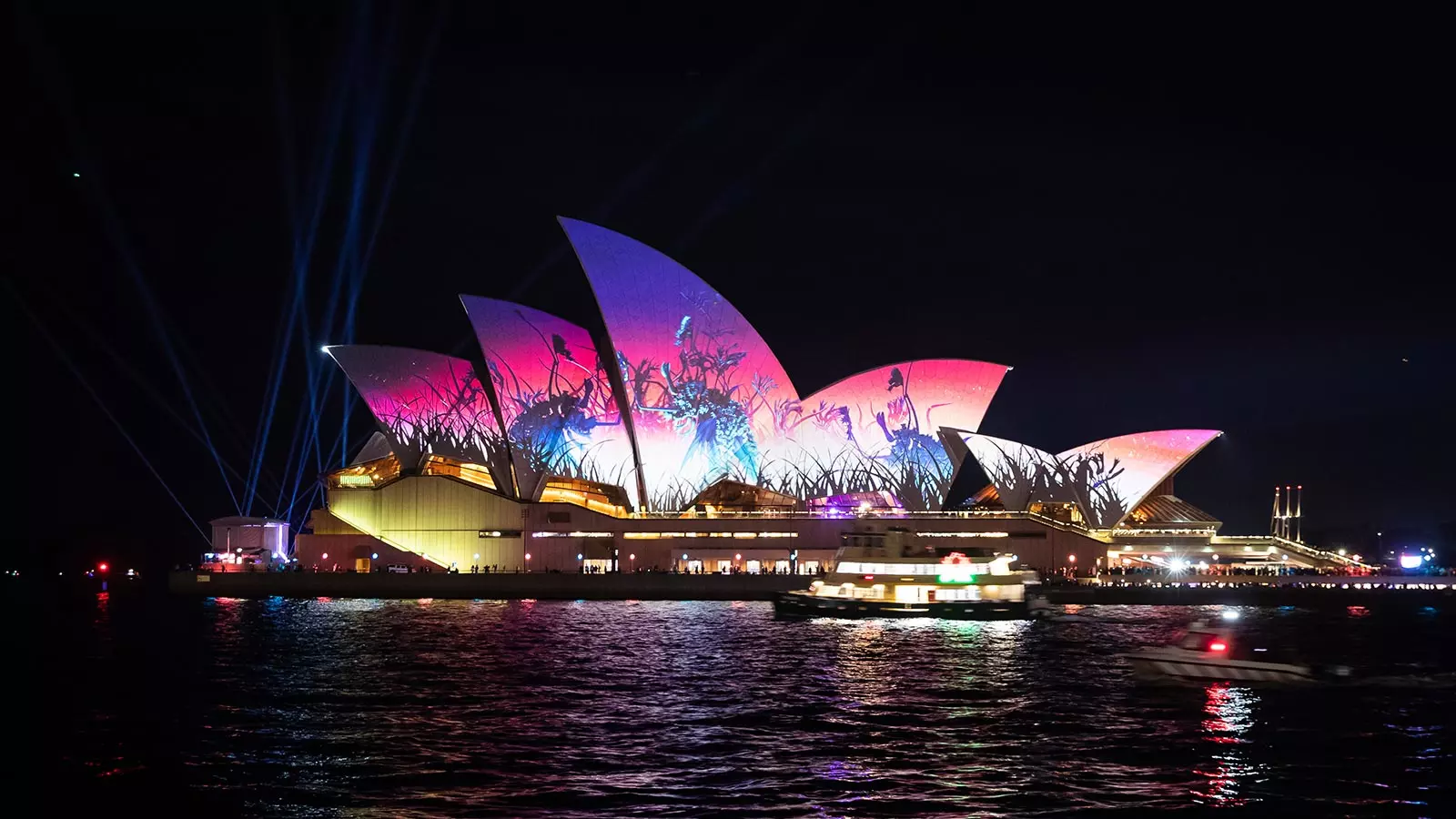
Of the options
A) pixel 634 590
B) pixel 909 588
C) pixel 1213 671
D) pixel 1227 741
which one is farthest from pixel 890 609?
pixel 1227 741

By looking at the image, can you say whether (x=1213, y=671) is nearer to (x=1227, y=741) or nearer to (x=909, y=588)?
(x=1227, y=741)

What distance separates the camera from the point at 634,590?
67.7 metres

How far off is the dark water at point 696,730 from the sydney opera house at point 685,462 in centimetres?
3057

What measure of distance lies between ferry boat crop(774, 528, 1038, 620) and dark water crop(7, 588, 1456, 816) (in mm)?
6481

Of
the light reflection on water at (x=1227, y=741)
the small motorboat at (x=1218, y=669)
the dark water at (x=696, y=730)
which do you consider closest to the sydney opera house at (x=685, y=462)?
the dark water at (x=696, y=730)

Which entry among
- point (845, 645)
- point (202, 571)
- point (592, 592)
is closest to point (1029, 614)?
point (845, 645)

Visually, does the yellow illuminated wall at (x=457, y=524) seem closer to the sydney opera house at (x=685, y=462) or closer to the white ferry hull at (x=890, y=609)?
the sydney opera house at (x=685, y=462)

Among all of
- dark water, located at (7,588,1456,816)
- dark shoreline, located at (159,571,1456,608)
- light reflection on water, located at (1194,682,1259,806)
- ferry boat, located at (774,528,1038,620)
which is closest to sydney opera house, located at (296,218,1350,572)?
dark shoreline, located at (159,571,1456,608)

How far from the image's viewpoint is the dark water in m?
18.9

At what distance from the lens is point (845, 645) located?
39.0 metres

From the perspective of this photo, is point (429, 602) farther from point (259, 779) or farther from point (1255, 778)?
point (1255, 778)

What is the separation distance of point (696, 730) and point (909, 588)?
2560 centimetres

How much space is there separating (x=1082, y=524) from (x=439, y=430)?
34101 millimetres

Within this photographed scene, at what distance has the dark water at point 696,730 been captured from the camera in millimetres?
18891
